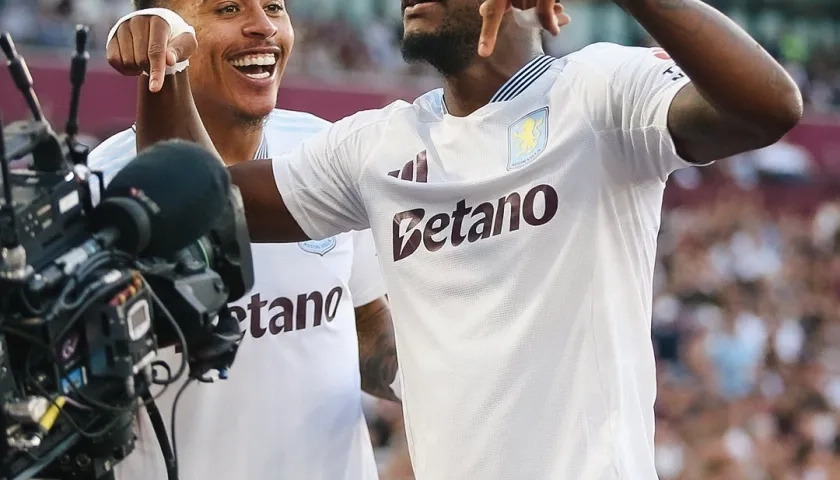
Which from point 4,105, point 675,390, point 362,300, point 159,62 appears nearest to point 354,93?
point 4,105

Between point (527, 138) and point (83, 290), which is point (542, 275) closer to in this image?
point (527, 138)

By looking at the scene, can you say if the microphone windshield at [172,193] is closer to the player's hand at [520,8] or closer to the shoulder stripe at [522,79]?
the player's hand at [520,8]

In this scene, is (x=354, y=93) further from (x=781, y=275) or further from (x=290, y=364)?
(x=290, y=364)

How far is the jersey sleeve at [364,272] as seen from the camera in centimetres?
347

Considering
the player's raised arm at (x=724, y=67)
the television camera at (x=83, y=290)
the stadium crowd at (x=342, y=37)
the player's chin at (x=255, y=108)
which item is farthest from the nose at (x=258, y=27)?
the stadium crowd at (x=342, y=37)

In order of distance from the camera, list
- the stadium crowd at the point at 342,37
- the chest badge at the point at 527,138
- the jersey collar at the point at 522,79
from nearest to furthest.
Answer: the chest badge at the point at 527,138 < the jersey collar at the point at 522,79 < the stadium crowd at the point at 342,37

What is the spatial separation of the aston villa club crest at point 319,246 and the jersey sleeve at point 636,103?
94cm

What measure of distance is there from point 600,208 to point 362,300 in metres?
1.18

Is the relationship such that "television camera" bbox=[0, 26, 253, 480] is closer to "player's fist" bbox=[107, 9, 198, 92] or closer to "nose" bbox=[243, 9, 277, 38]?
"player's fist" bbox=[107, 9, 198, 92]

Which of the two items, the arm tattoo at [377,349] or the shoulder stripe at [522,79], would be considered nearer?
the shoulder stripe at [522,79]

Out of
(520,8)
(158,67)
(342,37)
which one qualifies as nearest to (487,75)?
(520,8)

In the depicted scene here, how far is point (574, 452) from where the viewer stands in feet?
7.92

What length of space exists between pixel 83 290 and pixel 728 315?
8.07 metres

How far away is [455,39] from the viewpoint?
2.70 meters
